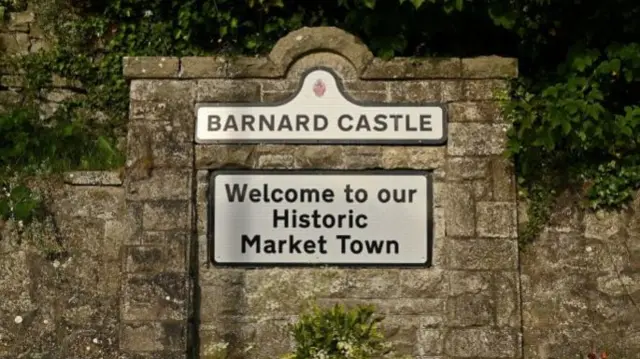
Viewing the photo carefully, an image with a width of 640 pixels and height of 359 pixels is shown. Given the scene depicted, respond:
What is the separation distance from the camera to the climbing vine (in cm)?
591

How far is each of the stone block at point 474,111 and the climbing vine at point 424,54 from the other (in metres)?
0.08

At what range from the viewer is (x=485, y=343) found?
17.9 ft

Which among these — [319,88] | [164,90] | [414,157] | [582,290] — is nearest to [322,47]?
[319,88]

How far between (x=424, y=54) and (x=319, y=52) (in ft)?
4.73

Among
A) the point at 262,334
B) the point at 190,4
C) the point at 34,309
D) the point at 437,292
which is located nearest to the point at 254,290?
the point at 262,334

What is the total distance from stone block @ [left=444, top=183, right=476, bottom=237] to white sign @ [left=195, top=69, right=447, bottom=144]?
289mm

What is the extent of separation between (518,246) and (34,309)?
290 cm

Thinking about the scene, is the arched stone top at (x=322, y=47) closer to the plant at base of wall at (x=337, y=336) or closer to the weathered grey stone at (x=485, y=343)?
the plant at base of wall at (x=337, y=336)

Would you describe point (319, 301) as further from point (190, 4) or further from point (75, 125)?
point (190, 4)

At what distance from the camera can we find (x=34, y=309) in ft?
19.4

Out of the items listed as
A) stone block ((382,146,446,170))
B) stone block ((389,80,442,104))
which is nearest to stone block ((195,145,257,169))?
stone block ((382,146,446,170))

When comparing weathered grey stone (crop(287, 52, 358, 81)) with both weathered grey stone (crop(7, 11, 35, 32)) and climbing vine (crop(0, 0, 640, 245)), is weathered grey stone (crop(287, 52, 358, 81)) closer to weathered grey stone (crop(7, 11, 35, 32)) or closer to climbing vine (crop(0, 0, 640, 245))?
climbing vine (crop(0, 0, 640, 245))

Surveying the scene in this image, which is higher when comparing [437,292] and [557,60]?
A: [557,60]

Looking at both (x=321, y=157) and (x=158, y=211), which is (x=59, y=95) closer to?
(x=158, y=211)
